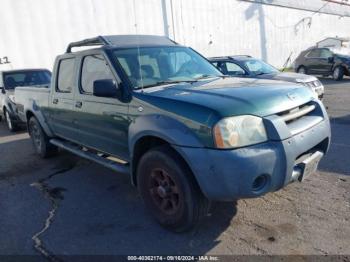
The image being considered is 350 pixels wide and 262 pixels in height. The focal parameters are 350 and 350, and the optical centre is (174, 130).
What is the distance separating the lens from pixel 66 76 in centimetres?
520

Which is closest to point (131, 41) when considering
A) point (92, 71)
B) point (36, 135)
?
point (92, 71)

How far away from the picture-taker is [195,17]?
18891 mm

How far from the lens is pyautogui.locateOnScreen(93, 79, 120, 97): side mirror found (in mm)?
3604

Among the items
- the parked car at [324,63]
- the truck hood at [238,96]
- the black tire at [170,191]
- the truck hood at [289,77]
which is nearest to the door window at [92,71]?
the truck hood at [238,96]

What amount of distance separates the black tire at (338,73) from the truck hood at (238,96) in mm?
14467

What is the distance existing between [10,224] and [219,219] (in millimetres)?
2290

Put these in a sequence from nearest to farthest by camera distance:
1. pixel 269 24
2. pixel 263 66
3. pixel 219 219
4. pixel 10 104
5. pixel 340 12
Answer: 1. pixel 219 219
2. pixel 10 104
3. pixel 263 66
4. pixel 269 24
5. pixel 340 12

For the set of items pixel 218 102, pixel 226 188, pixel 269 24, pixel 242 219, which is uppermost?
pixel 269 24

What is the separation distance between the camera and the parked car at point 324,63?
16.3m

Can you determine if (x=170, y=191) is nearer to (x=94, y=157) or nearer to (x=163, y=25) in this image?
(x=94, y=157)

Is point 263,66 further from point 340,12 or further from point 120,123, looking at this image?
point 340,12

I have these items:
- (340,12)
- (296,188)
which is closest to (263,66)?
(296,188)

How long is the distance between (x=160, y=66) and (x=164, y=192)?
1.59 metres

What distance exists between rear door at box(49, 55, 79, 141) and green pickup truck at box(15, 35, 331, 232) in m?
0.07
